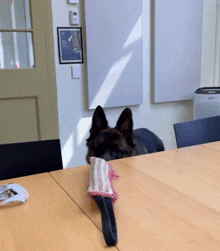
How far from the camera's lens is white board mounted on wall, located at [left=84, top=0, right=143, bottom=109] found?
2.82m

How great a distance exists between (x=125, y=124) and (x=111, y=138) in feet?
0.43

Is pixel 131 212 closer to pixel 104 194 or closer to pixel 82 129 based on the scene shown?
pixel 104 194

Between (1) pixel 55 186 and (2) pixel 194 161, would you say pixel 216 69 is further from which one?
(1) pixel 55 186

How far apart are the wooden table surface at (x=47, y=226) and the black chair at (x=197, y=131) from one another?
844mm

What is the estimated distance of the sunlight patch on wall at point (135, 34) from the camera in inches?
119

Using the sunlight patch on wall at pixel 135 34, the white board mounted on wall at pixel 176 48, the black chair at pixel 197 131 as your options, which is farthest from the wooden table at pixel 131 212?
the white board mounted on wall at pixel 176 48

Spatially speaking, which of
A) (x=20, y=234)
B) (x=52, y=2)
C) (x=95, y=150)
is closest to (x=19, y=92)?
(x=52, y=2)

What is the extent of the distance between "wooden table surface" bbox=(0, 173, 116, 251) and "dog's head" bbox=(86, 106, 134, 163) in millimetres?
846

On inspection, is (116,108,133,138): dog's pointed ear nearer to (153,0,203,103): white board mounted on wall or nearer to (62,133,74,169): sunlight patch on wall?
(62,133,74,169): sunlight patch on wall

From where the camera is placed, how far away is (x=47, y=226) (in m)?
0.68

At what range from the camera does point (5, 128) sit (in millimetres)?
2627

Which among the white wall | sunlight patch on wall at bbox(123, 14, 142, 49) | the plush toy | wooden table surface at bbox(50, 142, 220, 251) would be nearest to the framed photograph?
the white wall

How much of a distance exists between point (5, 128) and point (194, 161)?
6.61ft

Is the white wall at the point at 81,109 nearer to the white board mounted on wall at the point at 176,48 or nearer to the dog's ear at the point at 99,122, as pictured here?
the white board mounted on wall at the point at 176,48
